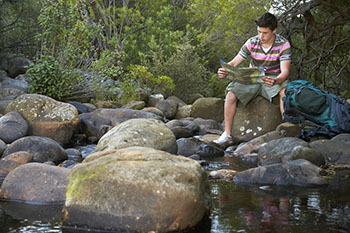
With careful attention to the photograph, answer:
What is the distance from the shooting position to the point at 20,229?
357cm

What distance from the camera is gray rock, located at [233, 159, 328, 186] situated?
504 centimetres

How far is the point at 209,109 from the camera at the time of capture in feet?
37.3

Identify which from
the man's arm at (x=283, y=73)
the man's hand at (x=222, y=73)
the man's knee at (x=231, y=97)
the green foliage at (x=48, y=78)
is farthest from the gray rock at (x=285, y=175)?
the green foliage at (x=48, y=78)

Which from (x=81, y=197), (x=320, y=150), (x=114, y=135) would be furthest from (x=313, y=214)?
(x=114, y=135)

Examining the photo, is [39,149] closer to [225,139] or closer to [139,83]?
[225,139]

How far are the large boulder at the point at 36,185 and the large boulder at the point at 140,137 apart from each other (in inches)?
62.4

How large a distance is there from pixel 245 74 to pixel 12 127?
11.7 ft

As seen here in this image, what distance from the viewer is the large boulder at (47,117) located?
326 inches

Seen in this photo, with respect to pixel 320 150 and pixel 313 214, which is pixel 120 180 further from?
pixel 320 150

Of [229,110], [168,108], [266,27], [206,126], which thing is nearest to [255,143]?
[229,110]

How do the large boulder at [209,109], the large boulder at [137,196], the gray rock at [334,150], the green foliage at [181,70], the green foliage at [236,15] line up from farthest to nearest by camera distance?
1. the green foliage at [181,70]
2. the large boulder at [209,109]
3. the green foliage at [236,15]
4. the gray rock at [334,150]
5. the large boulder at [137,196]

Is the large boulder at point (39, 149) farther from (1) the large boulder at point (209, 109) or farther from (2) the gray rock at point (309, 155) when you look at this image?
(1) the large boulder at point (209, 109)

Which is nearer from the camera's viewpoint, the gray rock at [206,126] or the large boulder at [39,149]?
the large boulder at [39,149]

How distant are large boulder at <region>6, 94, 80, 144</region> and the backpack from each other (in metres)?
3.49
